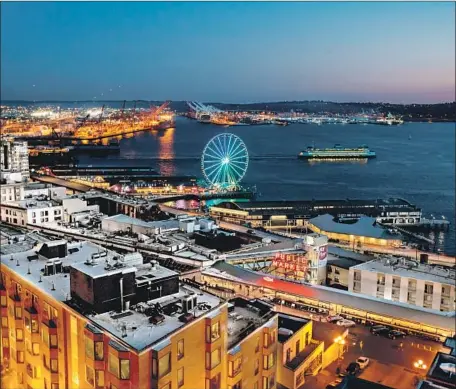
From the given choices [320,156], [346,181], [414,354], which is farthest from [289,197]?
[414,354]

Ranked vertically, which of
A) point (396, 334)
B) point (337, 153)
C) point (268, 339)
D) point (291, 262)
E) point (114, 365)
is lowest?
point (337, 153)

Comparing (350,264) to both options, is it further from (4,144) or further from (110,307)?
(4,144)

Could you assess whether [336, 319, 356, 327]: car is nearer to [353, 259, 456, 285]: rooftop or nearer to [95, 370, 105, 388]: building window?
[353, 259, 456, 285]: rooftop

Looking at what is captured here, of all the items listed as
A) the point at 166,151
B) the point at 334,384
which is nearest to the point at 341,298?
the point at 334,384

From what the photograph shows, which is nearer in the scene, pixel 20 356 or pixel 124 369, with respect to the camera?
pixel 124 369

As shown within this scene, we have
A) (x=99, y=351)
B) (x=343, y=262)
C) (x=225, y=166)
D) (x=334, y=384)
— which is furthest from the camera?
(x=225, y=166)

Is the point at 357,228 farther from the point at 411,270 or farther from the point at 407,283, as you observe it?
the point at 407,283
